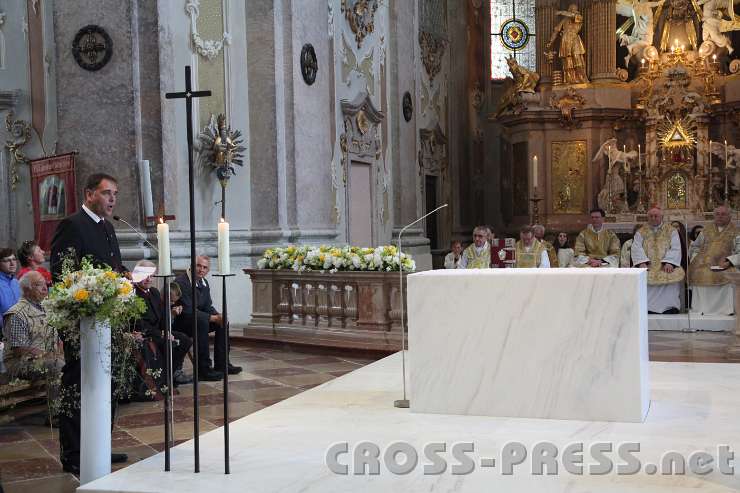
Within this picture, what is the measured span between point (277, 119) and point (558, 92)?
954cm

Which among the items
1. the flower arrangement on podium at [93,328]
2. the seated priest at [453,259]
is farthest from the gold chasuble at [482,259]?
the flower arrangement on podium at [93,328]

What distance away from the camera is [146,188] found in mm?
11562

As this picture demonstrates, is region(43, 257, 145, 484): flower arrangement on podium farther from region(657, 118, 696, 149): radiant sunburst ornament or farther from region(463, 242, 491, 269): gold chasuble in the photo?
region(657, 118, 696, 149): radiant sunburst ornament

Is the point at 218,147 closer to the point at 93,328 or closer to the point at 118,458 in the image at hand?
the point at 118,458

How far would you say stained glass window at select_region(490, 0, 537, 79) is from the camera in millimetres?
25125

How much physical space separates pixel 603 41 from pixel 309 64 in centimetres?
944

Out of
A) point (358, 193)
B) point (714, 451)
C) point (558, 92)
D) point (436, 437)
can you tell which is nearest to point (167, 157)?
point (358, 193)

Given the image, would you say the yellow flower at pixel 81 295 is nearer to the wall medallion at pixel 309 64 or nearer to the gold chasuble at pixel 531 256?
the gold chasuble at pixel 531 256

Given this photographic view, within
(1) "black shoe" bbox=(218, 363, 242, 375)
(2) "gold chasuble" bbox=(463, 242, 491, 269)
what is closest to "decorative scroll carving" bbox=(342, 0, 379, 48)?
(2) "gold chasuble" bbox=(463, 242, 491, 269)

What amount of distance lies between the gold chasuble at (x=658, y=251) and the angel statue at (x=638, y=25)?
30.7ft

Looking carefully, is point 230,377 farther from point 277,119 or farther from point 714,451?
point 277,119

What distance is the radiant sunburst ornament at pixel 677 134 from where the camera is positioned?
19.5 m

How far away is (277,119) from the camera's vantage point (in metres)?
13.6

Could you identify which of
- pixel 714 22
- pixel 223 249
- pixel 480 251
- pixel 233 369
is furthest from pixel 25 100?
pixel 714 22
